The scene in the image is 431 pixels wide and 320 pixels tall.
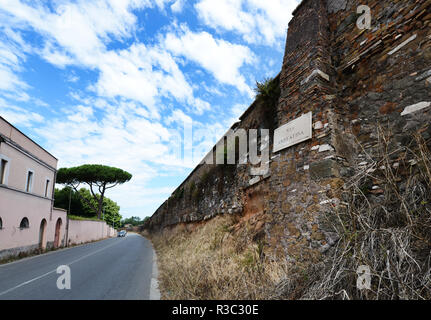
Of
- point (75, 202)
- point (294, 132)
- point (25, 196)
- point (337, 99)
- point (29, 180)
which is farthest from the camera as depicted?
point (75, 202)

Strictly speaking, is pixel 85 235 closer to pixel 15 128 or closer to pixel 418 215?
pixel 15 128

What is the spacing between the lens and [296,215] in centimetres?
448

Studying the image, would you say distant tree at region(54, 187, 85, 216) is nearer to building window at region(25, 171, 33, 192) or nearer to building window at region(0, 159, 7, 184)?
building window at region(25, 171, 33, 192)

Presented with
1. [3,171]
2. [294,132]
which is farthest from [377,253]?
[3,171]

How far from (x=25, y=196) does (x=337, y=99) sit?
682 inches

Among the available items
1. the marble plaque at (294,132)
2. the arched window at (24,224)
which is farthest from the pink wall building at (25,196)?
the marble plaque at (294,132)

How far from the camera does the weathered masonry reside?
3.53m

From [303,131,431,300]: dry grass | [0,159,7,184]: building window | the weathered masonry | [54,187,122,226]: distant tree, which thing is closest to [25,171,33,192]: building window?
[0,159,7,184]: building window

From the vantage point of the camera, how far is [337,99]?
450cm

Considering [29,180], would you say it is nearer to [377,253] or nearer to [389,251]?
[377,253]

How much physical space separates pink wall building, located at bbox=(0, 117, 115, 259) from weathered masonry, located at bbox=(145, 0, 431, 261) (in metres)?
13.8

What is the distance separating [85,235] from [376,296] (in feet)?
103

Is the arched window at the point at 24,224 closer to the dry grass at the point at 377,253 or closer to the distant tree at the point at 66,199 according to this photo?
the dry grass at the point at 377,253

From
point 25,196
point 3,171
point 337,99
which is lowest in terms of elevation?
point 25,196
